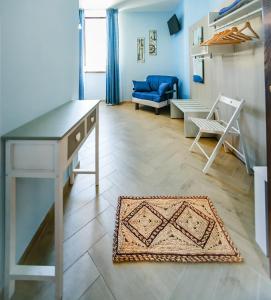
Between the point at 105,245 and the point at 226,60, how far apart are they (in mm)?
2719

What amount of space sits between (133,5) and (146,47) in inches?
46.0

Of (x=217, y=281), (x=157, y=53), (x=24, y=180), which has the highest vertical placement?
(x=157, y=53)

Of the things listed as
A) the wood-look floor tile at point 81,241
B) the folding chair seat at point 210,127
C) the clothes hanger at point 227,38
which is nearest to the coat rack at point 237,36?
the clothes hanger at point 227,38

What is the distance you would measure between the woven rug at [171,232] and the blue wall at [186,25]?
10.5 ft

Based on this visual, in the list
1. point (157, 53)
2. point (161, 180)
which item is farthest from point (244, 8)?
point (157, 53)

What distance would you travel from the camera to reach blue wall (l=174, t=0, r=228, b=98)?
4285 mm

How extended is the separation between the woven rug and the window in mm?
6369

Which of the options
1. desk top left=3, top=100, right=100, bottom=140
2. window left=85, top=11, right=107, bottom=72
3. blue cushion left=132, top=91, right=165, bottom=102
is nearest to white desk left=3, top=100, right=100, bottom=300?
desk top left=3, top=100, right=100, bottom=140

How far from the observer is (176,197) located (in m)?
2.00

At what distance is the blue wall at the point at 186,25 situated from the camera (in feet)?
14.1

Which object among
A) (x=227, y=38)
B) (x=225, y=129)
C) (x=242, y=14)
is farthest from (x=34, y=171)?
(x=242, y=14)

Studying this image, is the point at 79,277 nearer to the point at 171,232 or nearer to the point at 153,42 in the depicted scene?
the point at 171,232

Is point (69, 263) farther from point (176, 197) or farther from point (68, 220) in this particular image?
A: point (176, 197)

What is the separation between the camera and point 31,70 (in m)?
1.39
